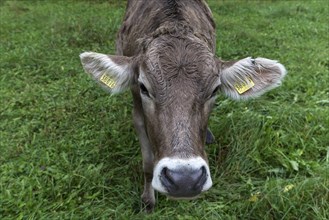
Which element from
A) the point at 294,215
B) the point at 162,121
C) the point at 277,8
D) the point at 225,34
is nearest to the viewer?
the point at 162,121

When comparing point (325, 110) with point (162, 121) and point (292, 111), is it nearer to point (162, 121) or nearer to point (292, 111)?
point (292, 111)

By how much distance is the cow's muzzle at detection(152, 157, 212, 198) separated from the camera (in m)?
2.22

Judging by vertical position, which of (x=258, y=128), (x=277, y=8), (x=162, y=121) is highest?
(x=162, y=121)

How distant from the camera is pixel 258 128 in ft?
12.8

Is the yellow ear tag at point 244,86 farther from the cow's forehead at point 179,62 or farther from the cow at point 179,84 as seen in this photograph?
the cow's forehead at point 179,62

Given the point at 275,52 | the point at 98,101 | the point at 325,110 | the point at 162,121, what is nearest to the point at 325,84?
the point at 325,110

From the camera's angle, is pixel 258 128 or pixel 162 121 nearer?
pixel 162 121

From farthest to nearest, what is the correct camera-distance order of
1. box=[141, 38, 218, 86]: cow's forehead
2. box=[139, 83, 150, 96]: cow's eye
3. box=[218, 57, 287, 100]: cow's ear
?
box=[218, 57, 287, 100]: cow's ear < box=[139, 83, 150, 96]: cow's eye < box=[141, 38, 218, 86]: cow's forehead

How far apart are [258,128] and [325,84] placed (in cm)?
160

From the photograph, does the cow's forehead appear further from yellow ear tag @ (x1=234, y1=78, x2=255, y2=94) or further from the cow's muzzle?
the cow's muzzle

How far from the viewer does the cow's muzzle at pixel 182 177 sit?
2223 mm

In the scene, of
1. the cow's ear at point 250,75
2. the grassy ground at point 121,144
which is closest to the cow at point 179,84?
the cow's ear at point 250,75

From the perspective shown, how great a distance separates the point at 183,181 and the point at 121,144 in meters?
1.83

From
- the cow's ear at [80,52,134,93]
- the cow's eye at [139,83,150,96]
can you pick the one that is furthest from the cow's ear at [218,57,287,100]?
the cow's ear at [80,52,134,93]
